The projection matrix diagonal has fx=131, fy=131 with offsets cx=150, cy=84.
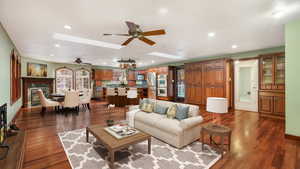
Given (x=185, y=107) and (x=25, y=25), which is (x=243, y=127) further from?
(x=25, y=25)

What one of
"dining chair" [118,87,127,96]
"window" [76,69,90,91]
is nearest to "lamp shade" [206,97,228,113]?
"dining chair" [118,87,127,96]

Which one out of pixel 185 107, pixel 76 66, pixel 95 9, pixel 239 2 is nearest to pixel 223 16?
pixel 239 2

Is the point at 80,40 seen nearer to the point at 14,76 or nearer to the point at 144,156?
the point at 14,76

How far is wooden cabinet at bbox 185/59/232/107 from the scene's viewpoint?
19.9 ft

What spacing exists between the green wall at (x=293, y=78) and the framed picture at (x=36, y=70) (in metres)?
10.6

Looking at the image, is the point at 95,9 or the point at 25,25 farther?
the point at 25,25

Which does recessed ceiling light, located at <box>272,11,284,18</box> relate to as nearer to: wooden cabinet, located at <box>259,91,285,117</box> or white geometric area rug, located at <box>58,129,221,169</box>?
white geometric area rug, located at <box>58,129,221,169</box>

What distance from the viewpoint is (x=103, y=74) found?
10391 millimetres

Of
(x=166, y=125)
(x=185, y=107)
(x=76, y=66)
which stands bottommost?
(x=166, y=125)

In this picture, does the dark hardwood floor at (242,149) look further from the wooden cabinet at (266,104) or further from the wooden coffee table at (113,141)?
the wooden cabinet at (266,104)

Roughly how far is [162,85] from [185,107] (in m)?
5.73

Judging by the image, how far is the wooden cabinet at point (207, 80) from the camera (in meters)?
6.05

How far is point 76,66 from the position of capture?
31.1ft

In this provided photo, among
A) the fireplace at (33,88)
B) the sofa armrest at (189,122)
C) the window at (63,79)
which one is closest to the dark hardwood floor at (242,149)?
the sofa armrest at (189,122)
